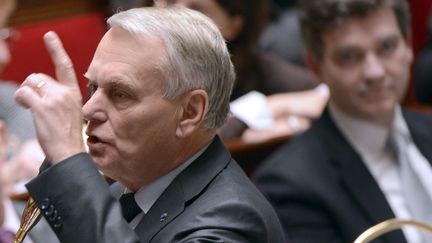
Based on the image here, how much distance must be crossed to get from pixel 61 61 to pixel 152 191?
0.21 m

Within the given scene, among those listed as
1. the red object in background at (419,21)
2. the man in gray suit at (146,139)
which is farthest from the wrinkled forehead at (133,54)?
the red object in background at (419,21)

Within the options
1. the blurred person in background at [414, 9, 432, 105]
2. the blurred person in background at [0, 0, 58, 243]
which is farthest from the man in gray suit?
the blurred person in background at [414, 9, 432, 105]

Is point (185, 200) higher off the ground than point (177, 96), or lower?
lower

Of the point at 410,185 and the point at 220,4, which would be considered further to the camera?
the point at 220,4

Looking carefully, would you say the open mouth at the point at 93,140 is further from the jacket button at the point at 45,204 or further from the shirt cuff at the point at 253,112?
the shirt cuff at the point at 253,112

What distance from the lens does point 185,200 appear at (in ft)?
4.43

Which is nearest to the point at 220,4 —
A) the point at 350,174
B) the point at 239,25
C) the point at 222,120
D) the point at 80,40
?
the point at 239,25

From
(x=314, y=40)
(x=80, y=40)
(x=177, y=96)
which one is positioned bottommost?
(x=80, y=40)

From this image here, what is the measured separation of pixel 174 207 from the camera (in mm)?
1350

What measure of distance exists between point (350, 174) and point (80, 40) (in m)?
1.31

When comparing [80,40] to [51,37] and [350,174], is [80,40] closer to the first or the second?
[350,174]

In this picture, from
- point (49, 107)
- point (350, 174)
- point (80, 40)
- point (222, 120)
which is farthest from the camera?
point (80, 40)

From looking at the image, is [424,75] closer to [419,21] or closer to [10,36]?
[419,21]

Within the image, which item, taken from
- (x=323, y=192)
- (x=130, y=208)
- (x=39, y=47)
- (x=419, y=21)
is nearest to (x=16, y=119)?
(x=39, y=47)
